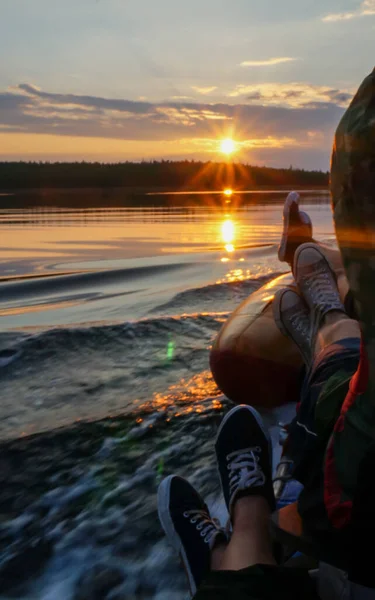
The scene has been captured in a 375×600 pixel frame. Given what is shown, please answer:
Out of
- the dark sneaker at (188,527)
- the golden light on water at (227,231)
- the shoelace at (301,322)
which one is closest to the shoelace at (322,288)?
the shoelace at (301,322)

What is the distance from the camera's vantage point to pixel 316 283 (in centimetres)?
288

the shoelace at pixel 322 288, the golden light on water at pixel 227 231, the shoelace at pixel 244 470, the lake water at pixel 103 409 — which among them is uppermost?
the shoelace at pixel 322 288

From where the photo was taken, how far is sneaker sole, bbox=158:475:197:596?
1759 mm

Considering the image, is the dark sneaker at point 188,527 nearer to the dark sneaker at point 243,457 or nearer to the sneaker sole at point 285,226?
the dark sneaker at point 243,457

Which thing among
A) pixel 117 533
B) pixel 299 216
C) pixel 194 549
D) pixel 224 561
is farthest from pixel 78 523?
pixel 299 216

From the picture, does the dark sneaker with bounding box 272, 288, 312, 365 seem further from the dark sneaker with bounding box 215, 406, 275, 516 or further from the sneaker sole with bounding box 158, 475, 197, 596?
the sneaker sole with bounding box 158, 475, 197, 596

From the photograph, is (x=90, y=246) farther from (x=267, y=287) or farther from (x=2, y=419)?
(x=2, y=419)

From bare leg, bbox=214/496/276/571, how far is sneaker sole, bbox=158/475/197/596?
0.16m

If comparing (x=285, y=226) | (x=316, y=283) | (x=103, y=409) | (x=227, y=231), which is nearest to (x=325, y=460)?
(x=316, y=283)

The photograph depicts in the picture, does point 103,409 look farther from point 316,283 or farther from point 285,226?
point 285,226

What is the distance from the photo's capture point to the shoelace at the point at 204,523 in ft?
5.92

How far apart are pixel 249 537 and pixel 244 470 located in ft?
1.15

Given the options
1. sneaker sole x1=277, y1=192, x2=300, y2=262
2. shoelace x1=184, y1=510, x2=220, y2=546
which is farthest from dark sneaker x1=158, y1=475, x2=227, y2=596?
sneaker sole x1=277, y1=192, x2=300, y2=262

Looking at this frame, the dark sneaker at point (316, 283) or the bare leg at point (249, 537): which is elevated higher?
the dark sneaker at point (316, 283)
